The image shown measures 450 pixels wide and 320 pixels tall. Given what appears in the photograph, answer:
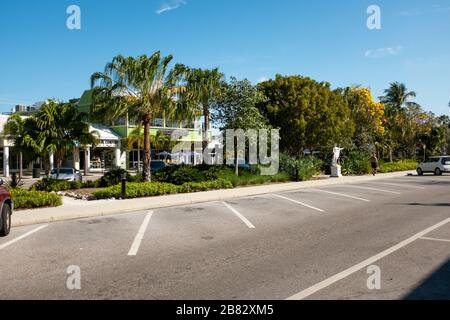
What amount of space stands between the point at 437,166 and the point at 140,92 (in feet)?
82.9

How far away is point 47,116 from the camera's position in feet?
65.2

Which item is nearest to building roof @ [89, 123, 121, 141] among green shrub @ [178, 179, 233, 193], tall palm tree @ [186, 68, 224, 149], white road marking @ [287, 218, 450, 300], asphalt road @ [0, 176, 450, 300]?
tall palm tree @ [186, 68, 224, 149]

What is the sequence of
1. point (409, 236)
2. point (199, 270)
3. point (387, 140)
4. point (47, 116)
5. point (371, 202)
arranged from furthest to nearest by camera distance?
point (387, 140) → point (47, 116) → point (371, 202) → point (409, 236) → point (199, 270)

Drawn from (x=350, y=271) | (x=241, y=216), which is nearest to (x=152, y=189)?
(x=241, y=216)

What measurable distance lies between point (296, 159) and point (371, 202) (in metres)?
12.8

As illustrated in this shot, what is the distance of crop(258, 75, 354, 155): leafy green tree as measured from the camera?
26.7 m

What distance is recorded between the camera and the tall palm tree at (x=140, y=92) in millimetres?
20125

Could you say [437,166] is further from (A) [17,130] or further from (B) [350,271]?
(B) [350,271]

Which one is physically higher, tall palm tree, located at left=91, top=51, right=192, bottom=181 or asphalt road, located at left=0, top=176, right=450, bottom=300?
tall palm tree, located at left=91, top=51, right=192, bottom=181

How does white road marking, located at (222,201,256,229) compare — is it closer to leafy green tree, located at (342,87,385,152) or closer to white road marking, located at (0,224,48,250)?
white road marking, located at (0,224,48,250)

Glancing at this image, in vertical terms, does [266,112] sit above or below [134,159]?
above

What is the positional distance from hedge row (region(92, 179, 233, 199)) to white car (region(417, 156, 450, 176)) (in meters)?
21.1
